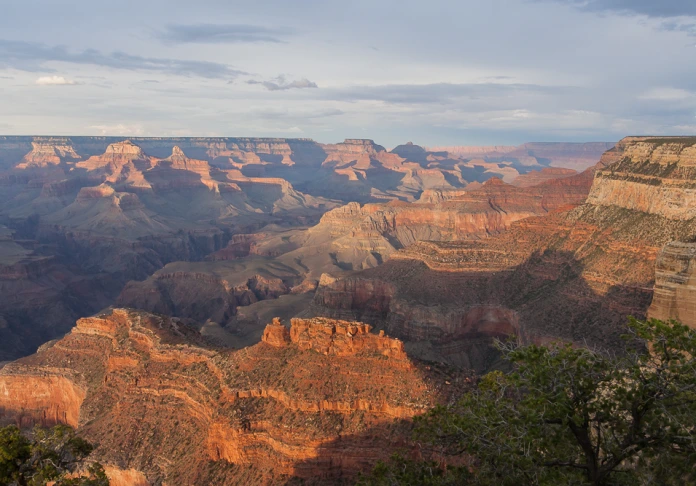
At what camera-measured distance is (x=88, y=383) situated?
50.6 metres

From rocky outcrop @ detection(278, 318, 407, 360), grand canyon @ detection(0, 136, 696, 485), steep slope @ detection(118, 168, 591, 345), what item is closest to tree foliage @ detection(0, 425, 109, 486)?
grand canyon @ detection(0, 136, 696, 485)

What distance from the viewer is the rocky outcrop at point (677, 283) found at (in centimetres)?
4112

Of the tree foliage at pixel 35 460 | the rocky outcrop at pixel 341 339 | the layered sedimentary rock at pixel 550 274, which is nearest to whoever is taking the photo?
the tree foliage at pixel 35 460

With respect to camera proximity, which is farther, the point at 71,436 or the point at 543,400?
the point at 71,436

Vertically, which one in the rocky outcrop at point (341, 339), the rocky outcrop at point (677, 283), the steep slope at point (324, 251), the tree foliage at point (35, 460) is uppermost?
the rocky outcrop at point (677, 283)

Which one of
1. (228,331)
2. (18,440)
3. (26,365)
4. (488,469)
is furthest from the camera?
(228,331)

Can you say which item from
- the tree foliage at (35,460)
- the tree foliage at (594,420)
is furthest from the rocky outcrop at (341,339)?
the tree foliage at (35,460)

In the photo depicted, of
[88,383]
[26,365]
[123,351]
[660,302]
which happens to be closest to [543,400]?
[660,302]

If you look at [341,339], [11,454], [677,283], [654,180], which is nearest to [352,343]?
[341,339]

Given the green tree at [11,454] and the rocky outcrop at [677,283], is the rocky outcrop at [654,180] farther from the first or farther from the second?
the green tree at [11,454]

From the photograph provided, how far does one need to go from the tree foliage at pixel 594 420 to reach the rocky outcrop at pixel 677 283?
26884mm

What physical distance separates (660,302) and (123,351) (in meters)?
44.7

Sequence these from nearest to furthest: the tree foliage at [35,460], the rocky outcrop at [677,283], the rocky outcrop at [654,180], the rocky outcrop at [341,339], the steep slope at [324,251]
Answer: the tree foliage at [35,460] < the rocky outcrop at [341,339] < the rocky outcrop at [677,283] < the rocky outcrop at [654,180] < the steep slope at [324,251]

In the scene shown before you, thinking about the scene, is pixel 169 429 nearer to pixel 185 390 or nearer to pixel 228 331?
pixel 185 390
